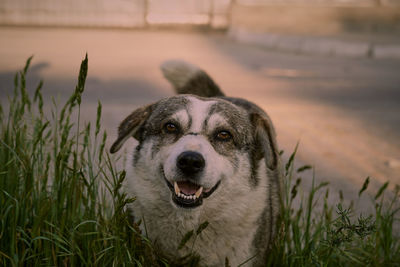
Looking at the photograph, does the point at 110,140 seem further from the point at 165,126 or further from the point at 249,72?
the point at 249,72

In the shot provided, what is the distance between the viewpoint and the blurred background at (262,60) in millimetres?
5637

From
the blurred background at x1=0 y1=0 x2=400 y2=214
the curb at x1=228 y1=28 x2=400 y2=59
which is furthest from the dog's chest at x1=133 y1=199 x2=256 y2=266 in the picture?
the curb at x1=228 y1=28 x2=400 y2=59

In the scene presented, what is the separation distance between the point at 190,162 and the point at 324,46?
34.6 feet

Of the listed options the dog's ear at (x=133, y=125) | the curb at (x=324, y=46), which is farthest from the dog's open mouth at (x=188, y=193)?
the curb at (x=324, y=46)

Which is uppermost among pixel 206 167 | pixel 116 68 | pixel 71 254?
pixel 206 167

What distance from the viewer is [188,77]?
4027 mm

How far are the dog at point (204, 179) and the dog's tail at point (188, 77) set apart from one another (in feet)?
3.00

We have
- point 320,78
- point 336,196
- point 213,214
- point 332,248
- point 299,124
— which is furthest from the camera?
point 320,78

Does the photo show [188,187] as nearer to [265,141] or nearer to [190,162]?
[190,162]

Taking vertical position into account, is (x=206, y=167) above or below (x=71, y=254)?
above

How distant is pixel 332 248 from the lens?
2.46m

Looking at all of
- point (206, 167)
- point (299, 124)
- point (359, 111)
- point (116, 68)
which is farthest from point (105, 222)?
point (116, 68)

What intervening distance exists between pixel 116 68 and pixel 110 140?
4617 mm

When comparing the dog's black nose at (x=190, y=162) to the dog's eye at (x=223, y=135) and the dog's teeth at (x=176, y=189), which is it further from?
the dog's eye at (x=223, y=135)
